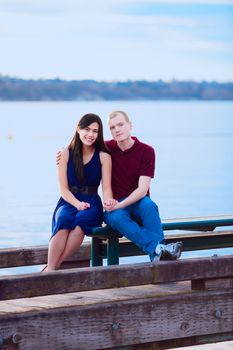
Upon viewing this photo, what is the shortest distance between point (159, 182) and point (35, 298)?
30.1 meters

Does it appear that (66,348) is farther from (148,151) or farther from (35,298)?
(148,151)

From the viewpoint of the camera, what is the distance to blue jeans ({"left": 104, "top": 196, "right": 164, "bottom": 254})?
702 centimetres

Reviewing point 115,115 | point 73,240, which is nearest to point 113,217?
point 73,240

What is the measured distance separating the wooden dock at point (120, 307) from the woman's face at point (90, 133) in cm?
105

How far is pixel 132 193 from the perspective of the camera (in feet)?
23.8

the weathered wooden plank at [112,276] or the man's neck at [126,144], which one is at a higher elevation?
the man's neck at [126,144]

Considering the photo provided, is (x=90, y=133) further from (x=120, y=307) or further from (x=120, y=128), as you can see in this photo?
(x=120, y=307)

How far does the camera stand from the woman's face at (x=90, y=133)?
7.33m

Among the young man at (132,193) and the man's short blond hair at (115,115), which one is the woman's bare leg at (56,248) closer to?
the young man at (132,193)

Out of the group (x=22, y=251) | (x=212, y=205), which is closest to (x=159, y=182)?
(x=212, y=205)

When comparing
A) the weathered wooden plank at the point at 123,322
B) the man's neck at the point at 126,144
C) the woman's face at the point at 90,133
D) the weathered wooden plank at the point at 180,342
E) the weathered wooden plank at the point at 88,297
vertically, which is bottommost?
the weathered wooden plank at the point at 180,342

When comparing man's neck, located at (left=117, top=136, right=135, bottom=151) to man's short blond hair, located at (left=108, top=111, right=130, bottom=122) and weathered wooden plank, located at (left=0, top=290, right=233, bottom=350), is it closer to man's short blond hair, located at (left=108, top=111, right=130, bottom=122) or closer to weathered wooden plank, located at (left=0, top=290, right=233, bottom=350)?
man's short blond hair, located at (left=108, top=111, right=130, bottom=122)

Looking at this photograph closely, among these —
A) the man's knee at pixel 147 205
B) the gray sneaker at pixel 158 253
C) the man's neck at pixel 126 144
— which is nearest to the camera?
the gray sneaker at pixel 158 253

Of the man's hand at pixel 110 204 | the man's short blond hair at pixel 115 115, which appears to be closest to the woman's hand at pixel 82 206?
the man's hand at pixel 110 204
